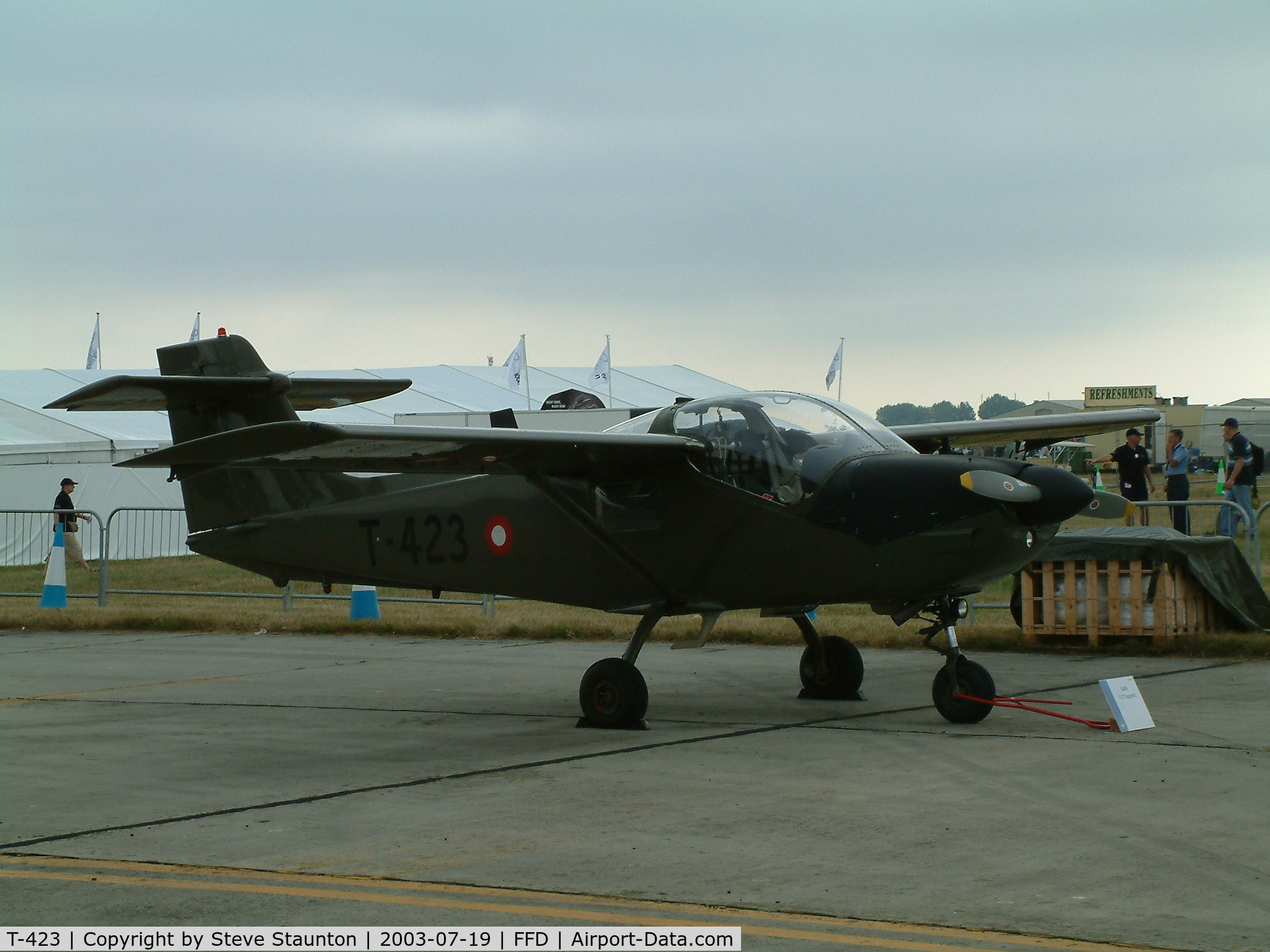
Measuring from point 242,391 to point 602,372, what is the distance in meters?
30.5

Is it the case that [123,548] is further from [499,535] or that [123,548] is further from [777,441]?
[777,441]

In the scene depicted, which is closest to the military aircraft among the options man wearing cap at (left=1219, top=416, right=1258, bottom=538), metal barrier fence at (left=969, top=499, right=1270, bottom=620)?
metal barrier fence at (left=969, top=499, right=1270, bottom=620)

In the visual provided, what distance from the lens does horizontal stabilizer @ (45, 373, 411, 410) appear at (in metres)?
10.9

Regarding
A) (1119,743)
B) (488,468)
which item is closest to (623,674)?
(488,468)

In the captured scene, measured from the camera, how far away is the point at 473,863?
18.9ft

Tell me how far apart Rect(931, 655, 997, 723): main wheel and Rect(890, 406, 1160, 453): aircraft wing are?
2.87 meters

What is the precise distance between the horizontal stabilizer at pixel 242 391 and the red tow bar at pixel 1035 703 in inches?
198

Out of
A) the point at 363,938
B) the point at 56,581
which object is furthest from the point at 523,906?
the point at 56,581

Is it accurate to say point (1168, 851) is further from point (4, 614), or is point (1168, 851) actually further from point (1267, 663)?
point (4, 614)

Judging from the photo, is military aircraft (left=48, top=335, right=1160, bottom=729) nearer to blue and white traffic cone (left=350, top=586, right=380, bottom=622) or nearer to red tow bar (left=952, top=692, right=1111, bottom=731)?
red tow bar (left=952, top=692, right=1111, bottom=731)

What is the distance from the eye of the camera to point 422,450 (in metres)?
9.01

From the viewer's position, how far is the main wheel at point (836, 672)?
1070cm

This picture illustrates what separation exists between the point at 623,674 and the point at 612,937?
4.96 m

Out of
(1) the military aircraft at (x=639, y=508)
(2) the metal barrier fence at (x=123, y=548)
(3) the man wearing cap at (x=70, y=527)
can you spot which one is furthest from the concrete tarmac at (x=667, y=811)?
(3) the man wearing cap at (x=70, y=527)
